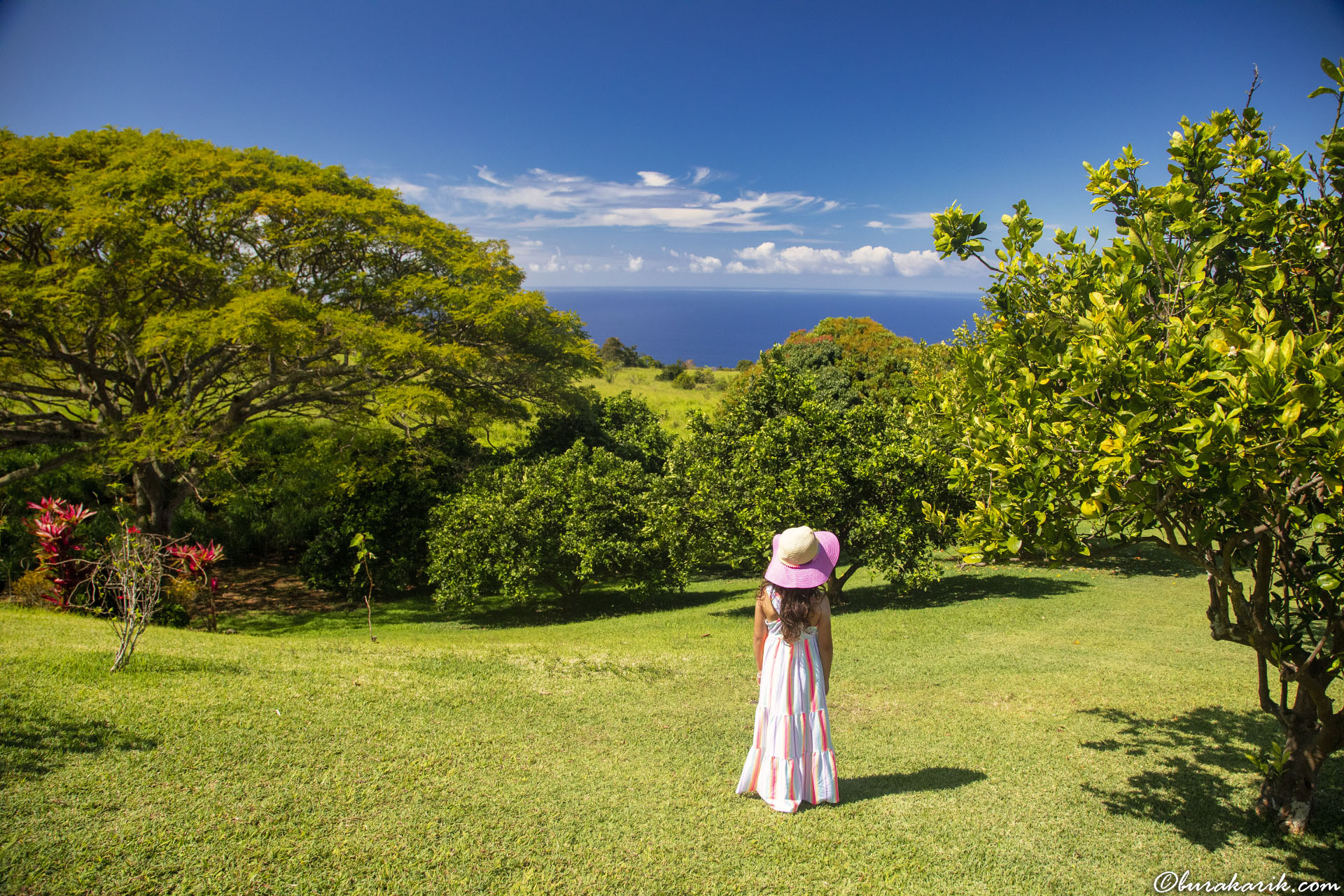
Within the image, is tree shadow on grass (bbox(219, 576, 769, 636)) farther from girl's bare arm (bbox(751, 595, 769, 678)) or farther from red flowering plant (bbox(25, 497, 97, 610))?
girl's bare arm (bbox(751, 595, 769, 678))

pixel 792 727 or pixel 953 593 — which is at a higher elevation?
pixel 792 727

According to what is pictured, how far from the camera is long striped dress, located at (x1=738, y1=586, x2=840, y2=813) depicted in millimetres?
4637

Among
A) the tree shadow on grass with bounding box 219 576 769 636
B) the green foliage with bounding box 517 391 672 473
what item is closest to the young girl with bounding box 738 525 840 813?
the tree shadow on grass with bounding box 219 576 769 636

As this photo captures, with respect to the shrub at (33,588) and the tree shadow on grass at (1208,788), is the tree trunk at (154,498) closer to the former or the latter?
the shrub at (33,588)

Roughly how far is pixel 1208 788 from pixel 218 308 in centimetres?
1656

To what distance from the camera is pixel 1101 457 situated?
11.8ft

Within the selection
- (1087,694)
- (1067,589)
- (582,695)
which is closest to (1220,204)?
(1087,694)

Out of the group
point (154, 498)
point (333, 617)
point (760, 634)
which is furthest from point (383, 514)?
point (760, 634)

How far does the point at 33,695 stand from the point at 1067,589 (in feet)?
51.3

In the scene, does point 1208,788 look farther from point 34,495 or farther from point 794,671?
point 34,495

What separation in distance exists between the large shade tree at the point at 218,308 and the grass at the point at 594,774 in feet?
20.6

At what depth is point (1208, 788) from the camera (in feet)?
17.5

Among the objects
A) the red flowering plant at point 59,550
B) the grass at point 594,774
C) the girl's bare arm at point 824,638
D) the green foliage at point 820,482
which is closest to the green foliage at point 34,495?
the red flowering plant at point 59,550

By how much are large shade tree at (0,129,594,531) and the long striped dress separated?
11789mm
